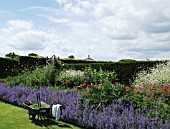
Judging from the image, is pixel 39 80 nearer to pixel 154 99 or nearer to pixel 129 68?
pixel 129 68

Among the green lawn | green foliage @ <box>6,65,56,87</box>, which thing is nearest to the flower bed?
the green lawn

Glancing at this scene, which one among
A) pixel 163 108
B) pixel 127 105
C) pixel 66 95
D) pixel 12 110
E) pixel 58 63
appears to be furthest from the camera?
pixel 58 63


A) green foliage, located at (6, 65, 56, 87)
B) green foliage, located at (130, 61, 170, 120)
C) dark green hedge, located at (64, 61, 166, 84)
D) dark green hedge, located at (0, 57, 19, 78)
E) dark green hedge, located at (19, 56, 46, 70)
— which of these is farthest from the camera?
dark green hedge, located at (19, 56, 46, 70)

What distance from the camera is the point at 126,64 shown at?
52.4ft

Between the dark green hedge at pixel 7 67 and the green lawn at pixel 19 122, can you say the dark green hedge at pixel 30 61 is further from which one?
the green lawn at pixel 19 122

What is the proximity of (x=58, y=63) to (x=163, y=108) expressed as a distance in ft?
29.0

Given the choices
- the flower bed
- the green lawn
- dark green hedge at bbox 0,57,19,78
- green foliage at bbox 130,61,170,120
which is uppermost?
dark green hedge at bbox 0,57,19,78

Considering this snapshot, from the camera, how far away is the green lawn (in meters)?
7.08

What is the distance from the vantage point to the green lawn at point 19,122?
708cm

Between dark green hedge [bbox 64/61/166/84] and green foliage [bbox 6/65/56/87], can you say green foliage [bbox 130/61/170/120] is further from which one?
dark green hedge [bbox 64/61/166/84]

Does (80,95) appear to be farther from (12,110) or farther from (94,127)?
(12,110)

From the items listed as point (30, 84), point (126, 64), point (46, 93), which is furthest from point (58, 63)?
point (46, 93)

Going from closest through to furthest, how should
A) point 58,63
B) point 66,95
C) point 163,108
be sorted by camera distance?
point 163,108 → point 66,95 → point 58,63

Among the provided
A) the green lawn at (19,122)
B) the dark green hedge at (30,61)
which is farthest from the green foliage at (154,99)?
the dark green hedge at (30,61)
